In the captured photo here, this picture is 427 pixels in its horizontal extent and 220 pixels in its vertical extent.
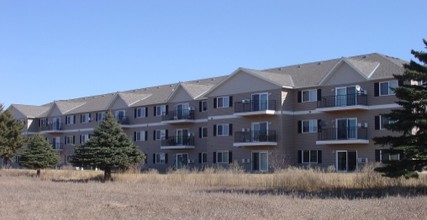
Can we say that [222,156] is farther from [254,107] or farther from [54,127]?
[54,127]

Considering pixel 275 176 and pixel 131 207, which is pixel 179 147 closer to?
pixel 275 176

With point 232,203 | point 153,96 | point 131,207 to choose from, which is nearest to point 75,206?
point 131,207

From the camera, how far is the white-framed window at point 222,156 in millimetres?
57031

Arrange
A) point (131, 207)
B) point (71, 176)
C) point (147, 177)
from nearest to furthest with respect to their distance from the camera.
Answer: point (131, 207)
point (147, 177)
point (71, 176)

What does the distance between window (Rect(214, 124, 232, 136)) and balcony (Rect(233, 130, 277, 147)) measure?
1.63 meters

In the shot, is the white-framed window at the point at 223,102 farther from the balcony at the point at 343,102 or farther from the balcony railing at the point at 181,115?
the balcony at the point at 343,102

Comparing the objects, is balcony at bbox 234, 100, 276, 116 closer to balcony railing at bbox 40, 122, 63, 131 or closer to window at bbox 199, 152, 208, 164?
window at bbox 199, 152, 208, 164

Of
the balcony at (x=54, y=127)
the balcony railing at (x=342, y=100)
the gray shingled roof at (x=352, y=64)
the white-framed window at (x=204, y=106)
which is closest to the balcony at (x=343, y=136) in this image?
the balcony railing at (x=342, y=100)

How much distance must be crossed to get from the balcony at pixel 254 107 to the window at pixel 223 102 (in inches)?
54.2

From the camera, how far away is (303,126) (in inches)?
2058

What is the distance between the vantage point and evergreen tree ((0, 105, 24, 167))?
5288cm

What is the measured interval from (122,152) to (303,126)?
20.0m

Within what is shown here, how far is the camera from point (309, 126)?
169 feet

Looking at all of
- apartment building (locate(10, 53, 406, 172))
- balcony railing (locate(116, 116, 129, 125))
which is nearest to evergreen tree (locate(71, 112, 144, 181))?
apartment building (locate(10, 53, 406, 172))
